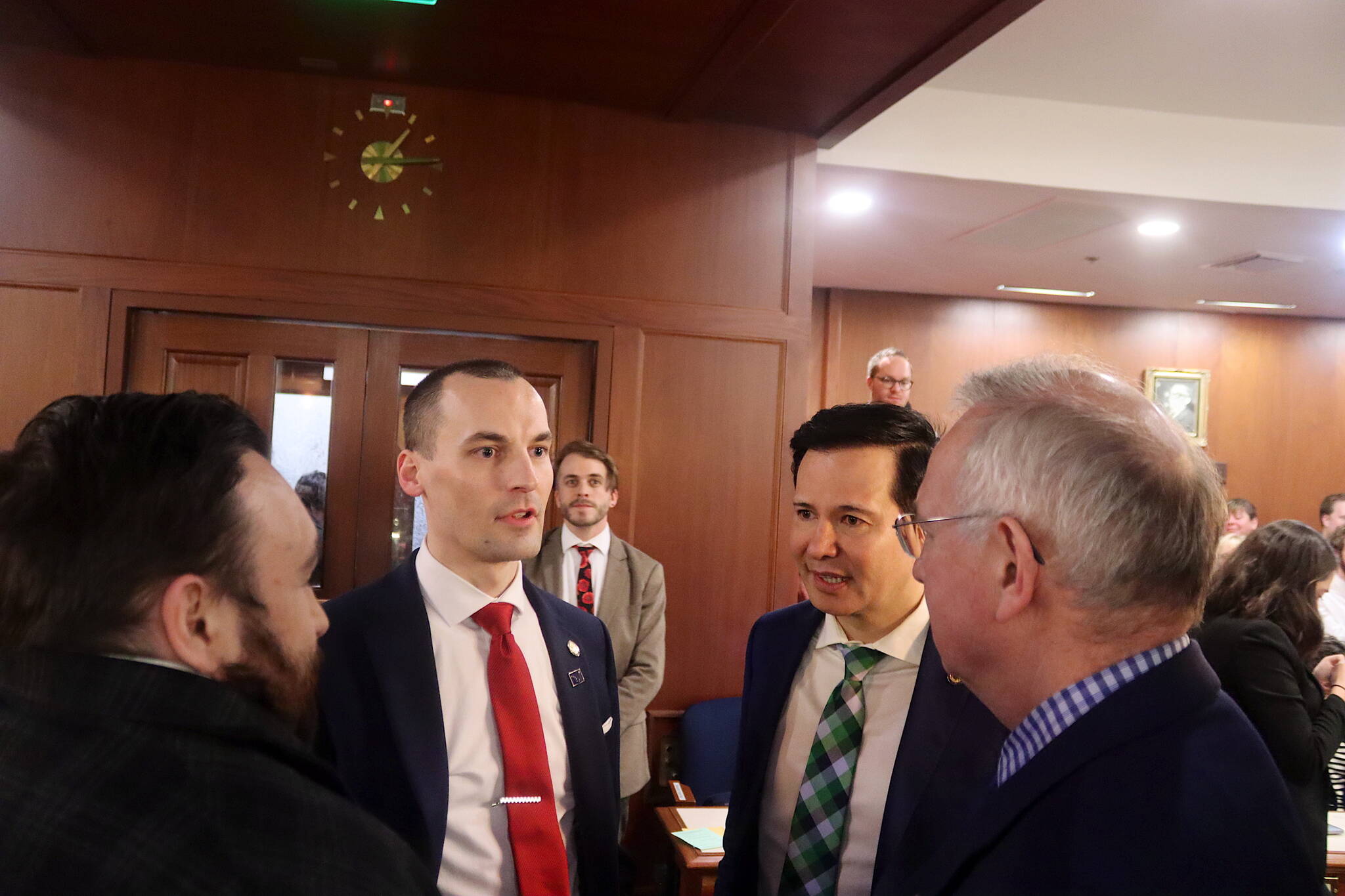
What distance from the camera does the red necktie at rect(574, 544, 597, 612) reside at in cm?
393

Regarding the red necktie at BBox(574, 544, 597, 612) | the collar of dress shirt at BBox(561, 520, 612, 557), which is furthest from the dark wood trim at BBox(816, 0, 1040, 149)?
the red necktie at BBox(574, 544, 597, 612)

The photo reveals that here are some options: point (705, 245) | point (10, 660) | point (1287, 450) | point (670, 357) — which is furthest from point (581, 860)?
point (1287, 450)

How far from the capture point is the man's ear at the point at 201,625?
101 centimetres

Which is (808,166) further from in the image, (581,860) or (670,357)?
(581,860)

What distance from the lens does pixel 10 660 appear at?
977 millimetres

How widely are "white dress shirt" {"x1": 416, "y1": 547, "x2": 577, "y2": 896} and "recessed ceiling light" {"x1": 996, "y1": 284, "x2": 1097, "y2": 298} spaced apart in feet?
22.2

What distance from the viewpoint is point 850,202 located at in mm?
5512

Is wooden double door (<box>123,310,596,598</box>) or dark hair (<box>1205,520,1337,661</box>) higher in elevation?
wooden double door (<box>123,310,596,598</box>)

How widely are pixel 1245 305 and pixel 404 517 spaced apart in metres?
7.31

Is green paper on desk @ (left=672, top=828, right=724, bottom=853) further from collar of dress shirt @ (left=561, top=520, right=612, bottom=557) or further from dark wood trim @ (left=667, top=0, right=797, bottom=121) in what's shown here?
dark wood trim @ (left=667, top=0, right=797, bottom=121)

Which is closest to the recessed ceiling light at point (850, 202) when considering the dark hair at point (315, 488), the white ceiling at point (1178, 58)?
the white ceiling at point (1178, 58)

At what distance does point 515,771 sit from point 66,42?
3.43 metres

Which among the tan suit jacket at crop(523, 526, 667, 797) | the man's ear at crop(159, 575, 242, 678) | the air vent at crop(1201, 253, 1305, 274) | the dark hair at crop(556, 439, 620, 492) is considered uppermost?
the air vent at crop(1201, 253, 1305, 274)

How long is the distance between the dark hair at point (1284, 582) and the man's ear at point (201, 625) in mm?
3081
